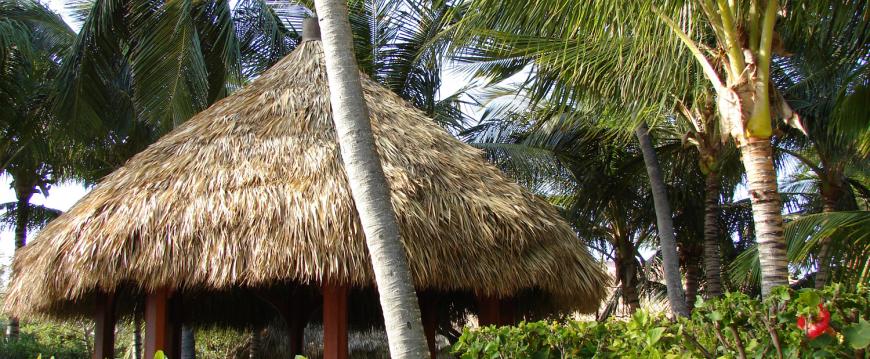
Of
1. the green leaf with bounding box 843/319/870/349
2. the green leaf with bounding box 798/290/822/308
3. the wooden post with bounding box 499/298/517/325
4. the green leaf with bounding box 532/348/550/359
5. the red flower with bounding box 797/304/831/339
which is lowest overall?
the green leaf with bounding box 532/348/550/359

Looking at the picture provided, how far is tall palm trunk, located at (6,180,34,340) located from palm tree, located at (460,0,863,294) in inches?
545

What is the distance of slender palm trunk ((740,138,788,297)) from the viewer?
562 cm

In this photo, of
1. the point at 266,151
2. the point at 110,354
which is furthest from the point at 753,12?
the point at 110,354

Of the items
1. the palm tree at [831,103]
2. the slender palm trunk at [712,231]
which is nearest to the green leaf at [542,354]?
the palm tree at [831,103]

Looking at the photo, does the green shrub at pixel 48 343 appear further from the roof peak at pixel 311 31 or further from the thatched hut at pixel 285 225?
the thatched hut at pixel 285 225

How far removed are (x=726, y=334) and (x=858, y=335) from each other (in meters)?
0.81

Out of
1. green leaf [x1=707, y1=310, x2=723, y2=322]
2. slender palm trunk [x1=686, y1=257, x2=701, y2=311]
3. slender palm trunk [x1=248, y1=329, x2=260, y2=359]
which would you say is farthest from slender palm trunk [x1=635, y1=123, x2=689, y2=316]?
green leaf [x1=707, y1=310, x2=723, y2=322]

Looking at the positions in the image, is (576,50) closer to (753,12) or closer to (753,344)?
(753,12)

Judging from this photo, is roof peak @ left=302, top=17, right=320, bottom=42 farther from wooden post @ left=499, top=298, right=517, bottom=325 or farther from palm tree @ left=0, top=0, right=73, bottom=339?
palm tree @ left=0, top=0, right=73, bottom=339

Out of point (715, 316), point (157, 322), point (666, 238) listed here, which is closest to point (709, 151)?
point (666, 238)

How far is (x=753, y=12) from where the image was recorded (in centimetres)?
583

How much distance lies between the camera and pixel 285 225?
6.63 metres

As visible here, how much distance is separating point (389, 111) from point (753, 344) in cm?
595

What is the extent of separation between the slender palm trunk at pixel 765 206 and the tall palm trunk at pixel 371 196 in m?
2.49
